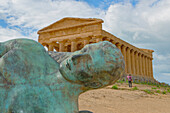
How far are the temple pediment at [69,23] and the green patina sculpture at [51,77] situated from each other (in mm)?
22190

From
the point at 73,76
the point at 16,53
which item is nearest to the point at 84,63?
the point at 73,76

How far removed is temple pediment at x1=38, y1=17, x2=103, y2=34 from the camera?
24.2 meters

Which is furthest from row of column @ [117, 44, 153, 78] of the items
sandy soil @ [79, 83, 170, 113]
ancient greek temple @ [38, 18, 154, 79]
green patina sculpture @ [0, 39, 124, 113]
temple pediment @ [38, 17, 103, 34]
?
green patina sculpture @ [0, 39, 124, 113]

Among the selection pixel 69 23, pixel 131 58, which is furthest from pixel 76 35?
pixel 131 58

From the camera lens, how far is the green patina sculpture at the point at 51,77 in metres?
1.33

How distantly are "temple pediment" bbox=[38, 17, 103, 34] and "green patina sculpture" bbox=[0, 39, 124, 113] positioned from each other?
72.8 ft

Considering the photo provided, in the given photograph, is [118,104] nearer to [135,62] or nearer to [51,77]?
[51,77]

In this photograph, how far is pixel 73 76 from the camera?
139cm

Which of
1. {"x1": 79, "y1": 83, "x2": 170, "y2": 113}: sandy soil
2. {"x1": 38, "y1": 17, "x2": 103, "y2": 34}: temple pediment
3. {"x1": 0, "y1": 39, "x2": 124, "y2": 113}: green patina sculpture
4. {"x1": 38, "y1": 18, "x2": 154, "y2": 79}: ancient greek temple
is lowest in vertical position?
{"x1": 79, "y1": 83, "x2": 170, "y2": 113}: sandy soil

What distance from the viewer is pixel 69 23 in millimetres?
26812

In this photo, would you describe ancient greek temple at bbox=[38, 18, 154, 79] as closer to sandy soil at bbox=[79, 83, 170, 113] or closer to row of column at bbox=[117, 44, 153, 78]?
row of column at bbox=[117, 44, 153, 78]

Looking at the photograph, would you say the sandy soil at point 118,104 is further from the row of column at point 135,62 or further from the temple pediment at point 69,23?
the row of column at point 135,62

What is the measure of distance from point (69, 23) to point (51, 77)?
26.1m

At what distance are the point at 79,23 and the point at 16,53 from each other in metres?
24.7
